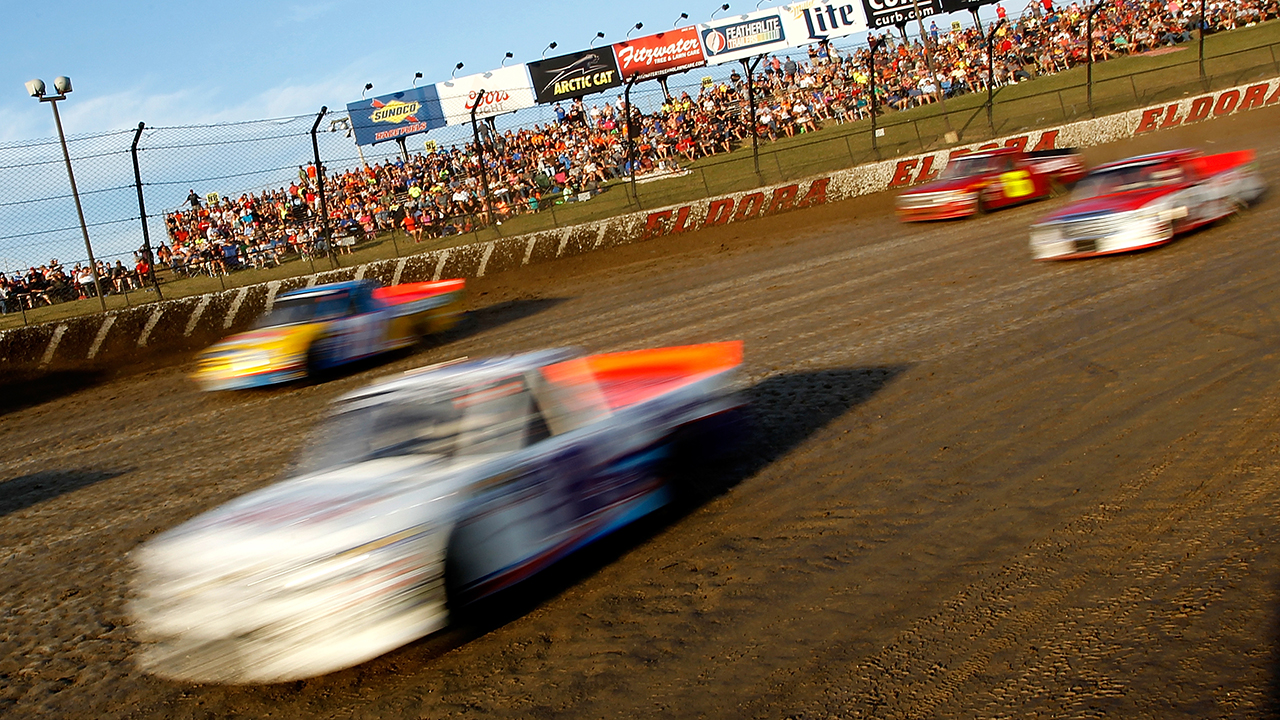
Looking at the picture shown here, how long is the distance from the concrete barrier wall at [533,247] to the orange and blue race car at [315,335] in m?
3.25

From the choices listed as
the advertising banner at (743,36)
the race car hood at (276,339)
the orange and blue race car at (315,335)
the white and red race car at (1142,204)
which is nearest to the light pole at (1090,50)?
the white and red race car at (1142,204)

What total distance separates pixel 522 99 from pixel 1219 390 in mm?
18868

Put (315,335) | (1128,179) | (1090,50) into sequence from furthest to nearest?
(1090,50)
(1128,179)
(315,335)

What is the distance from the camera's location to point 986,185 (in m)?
16.4

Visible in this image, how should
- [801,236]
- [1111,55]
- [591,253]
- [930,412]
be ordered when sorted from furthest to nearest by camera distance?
[1111,55] → [591,253] → [801,236] → [930,412]

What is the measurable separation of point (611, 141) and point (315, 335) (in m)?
18.9

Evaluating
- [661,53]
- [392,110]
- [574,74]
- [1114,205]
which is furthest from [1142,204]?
[661,53]

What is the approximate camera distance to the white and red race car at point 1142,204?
11289 mm

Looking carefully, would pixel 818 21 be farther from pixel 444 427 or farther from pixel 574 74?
pixel 444 427

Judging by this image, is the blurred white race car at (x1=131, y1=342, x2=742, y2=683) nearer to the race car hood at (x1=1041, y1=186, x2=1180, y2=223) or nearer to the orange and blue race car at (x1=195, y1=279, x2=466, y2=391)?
the orange and blue race car at (x1=195, y1=279, x2=466, y2=391)

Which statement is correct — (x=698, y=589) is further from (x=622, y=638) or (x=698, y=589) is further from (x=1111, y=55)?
(x=1111, y=55)

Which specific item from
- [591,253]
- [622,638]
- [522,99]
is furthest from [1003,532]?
[522,99]

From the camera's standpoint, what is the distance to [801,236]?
17.6 meters

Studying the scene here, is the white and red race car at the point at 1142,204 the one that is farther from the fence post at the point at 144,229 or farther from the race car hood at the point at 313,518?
the fence post at the point at 144,229
